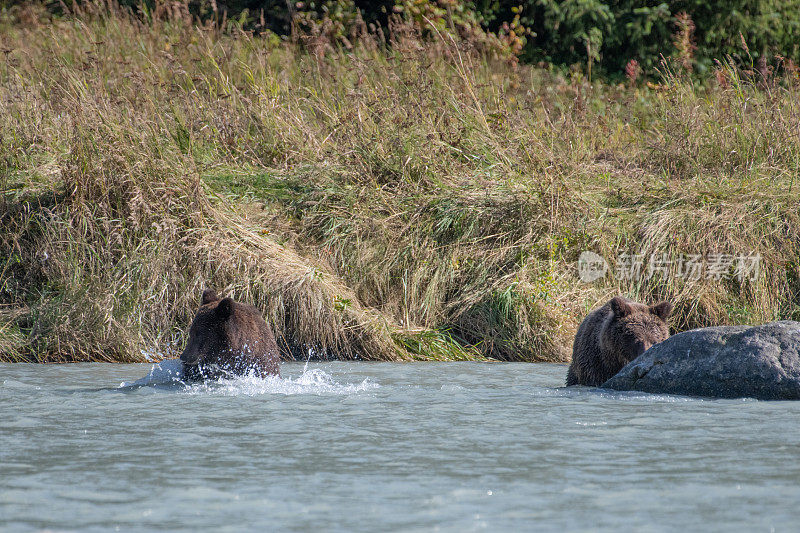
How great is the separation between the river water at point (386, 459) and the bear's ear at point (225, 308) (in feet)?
1.59

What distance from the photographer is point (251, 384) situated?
714 cm

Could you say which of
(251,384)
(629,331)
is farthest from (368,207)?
(629,331)

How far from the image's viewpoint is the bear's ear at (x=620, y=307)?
24.0ft

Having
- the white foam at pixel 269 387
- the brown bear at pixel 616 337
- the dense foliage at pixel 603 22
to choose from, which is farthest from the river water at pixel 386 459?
the dense foliage at pixel 603 22

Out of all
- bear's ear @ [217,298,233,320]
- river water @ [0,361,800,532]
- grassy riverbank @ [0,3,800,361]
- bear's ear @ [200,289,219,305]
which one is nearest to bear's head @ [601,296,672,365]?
river water @ [0,361,800,532]

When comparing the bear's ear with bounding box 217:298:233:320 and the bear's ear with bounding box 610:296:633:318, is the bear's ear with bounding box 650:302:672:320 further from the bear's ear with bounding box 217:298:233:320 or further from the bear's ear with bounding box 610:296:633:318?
the bear's ear with bounding box 217:298:233:320

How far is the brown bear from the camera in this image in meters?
7.41

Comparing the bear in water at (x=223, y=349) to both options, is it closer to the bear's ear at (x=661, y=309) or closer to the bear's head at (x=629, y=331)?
the bear's head at (x=629, y=331)

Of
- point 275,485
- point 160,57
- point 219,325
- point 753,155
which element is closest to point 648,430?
point 275,485

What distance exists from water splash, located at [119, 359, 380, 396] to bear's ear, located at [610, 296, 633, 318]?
6.12 feet

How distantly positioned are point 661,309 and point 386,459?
3.39 meters

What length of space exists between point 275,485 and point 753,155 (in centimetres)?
922

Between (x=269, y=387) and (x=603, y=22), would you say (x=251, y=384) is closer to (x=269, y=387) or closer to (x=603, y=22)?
(x=269, y=387)

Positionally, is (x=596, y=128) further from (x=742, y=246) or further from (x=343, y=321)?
(x=343, y=321)
